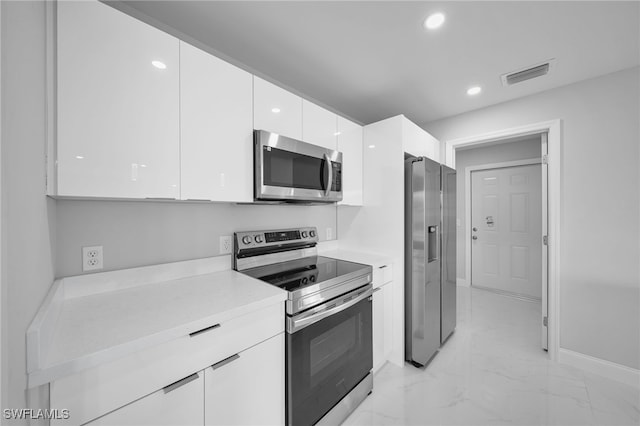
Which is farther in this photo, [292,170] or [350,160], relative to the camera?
→ [350,160]

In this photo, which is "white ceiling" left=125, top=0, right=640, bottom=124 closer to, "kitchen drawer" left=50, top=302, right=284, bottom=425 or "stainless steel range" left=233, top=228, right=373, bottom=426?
"stainless steel range" left=233, top=228, right=373, bottom=426

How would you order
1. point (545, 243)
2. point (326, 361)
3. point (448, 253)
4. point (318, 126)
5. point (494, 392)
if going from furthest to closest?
point (448, 253), point (545, 243), point (318, 126), point (494, 392), point (326, 361)

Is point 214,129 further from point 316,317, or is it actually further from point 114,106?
point 316,317

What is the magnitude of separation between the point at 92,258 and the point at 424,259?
2.23m

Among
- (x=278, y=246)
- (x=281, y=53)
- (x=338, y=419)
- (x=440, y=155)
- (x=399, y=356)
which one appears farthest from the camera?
(x=440, y=155)

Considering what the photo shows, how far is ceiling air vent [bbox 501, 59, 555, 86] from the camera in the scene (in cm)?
190

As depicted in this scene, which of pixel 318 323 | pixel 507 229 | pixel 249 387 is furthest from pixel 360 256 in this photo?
pixel 507 229

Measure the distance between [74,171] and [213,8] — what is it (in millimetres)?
1138

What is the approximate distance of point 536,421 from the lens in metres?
1.55

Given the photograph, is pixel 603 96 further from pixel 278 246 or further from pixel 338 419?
pixel 338 419

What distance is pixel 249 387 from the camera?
1096mm

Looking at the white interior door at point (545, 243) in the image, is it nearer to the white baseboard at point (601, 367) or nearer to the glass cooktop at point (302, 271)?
the white baseboard at point (601, 367)

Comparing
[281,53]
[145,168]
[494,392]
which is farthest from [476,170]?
[145,168]

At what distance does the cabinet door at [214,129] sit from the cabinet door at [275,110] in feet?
0.16
